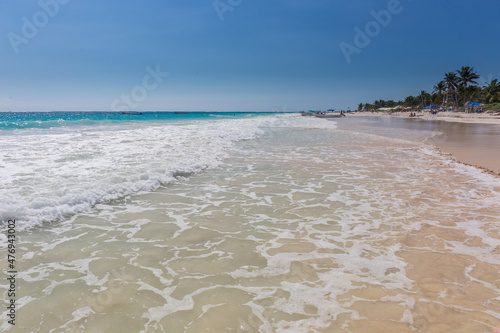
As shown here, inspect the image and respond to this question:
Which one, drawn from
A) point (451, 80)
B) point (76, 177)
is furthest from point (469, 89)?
point (76, 177)

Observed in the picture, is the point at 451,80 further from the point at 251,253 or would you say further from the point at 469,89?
the point at 251,253

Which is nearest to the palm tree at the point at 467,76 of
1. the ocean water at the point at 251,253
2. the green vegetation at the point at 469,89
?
the green vegetation at the point at 469,89

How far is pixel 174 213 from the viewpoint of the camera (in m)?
6.21

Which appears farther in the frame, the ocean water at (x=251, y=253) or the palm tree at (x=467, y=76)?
the palm tree at (x=467, y=76)

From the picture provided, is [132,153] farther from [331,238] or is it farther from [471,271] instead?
[471,271]

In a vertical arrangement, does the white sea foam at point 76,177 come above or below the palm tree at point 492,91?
below

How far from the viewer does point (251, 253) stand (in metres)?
4.47

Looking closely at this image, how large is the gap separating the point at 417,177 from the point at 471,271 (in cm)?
602

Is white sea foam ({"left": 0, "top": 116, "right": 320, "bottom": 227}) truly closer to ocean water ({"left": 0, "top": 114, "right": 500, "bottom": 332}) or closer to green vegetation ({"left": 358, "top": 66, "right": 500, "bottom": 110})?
ocean water ({"left": 0, "top": 114, "right": 500, "bottom": 332})

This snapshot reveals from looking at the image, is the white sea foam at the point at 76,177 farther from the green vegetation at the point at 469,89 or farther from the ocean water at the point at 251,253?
the green vegetation at the point at 469,89

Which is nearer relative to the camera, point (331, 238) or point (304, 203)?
point (331, 238)

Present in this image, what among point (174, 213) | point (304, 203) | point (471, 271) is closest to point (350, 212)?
point (304, 203)

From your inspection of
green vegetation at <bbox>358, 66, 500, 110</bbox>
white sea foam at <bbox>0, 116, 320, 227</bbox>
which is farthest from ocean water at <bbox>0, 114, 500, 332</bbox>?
green vegetation at <bbox>358, 66, 500, 110</bbox>

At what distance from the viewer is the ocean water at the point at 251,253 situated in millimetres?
3115
